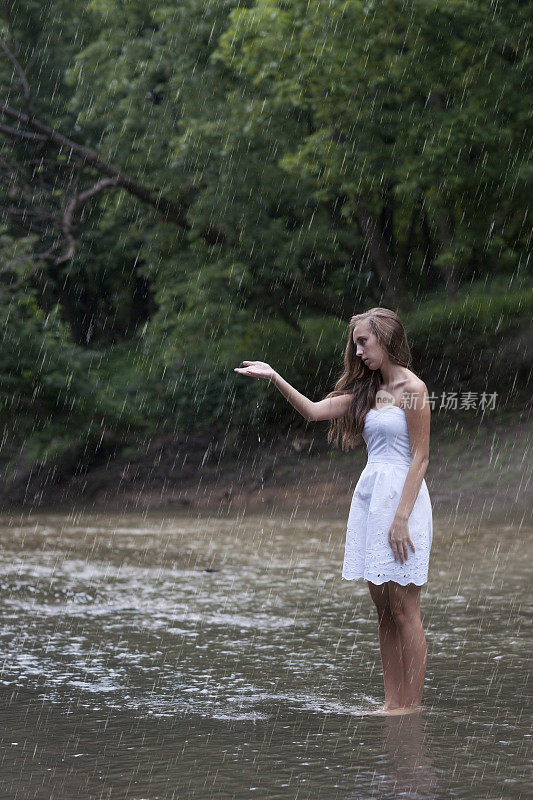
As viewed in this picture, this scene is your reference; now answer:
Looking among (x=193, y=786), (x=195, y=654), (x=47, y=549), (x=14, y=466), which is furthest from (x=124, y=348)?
(x=193, y=786)

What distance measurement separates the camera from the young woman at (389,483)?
546cm

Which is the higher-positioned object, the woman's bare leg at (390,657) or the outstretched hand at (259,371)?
the outstretched hand at (259,371)

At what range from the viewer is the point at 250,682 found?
6.60 m

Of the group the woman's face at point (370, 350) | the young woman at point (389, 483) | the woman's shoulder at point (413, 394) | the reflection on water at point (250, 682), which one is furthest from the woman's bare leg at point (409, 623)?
the woman's face at point (370, 350)

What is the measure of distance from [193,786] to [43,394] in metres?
22.8

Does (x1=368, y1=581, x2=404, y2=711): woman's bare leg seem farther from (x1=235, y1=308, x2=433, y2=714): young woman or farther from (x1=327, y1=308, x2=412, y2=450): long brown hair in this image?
(x1=327, y1=308, x2=412, y2=450): long brown hair

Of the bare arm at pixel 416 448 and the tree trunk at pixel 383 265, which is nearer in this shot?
the bare arm at pixel 416 448

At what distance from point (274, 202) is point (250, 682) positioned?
19920mm

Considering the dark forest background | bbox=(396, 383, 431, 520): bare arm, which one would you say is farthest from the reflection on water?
the dark forest background

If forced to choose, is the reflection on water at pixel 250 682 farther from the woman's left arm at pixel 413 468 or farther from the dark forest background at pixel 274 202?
the dark forest background at pixel 274 202

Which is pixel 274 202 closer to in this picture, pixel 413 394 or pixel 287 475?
pixel 287 475

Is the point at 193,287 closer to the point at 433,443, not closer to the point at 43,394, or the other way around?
the point at 43,394

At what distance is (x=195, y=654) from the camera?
24.5 feet

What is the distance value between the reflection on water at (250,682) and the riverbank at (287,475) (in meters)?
7.33
